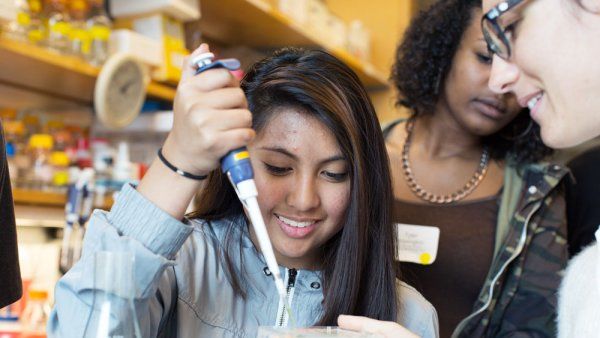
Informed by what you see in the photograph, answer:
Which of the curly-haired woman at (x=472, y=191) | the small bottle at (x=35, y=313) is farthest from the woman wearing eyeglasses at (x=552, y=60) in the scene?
the small bottle at (x=35, y=313)

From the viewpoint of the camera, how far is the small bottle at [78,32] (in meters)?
1.88

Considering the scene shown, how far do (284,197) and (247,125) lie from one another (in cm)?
26

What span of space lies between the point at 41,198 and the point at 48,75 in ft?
1.16

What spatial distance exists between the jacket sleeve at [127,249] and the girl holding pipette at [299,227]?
20mm

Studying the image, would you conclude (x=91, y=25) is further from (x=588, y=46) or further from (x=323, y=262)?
(x=588, y=46)

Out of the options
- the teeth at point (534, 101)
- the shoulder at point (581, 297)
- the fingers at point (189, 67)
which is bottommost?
the shoulder at point (581, 297)

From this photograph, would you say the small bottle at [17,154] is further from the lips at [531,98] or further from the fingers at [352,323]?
the lips at [531,98]

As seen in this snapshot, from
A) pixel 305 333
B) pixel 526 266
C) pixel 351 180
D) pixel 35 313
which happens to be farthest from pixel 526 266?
pixel 35 313

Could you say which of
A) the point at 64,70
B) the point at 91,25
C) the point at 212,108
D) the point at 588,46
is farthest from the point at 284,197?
the point at 91,25

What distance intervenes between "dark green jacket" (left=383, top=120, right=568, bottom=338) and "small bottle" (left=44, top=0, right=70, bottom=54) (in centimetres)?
126

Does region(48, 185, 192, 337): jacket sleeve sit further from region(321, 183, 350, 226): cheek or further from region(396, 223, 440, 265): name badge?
region(396, 223, 440, 265): name badge

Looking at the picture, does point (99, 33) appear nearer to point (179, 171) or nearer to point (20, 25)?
point (20, 25)

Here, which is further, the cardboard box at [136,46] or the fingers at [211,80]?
the cardboard box at [136,46]

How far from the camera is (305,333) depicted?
2.58ft
